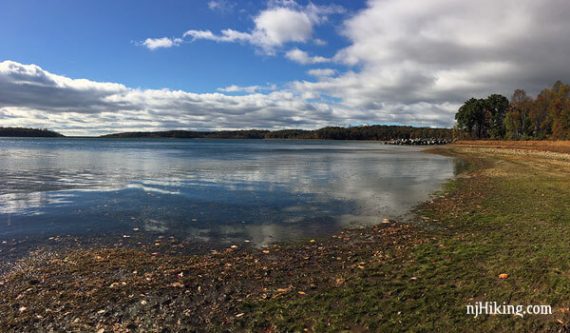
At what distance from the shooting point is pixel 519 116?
116 metres

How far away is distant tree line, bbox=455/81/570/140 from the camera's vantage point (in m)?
Result: 92.6

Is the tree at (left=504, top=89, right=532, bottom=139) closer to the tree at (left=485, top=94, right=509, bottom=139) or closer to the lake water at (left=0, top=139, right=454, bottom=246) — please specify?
the tree at (left=485, top=94, right=509, bottom=139)

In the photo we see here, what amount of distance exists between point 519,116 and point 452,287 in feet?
422

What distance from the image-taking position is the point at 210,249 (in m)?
11.1

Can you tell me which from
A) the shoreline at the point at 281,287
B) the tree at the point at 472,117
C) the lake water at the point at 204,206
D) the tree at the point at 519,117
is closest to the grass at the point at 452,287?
the shoreline at the point at 281,287

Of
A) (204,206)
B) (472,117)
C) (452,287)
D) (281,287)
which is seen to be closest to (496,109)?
(472,117)

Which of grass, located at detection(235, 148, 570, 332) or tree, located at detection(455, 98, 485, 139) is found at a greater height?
tree, located at detection(455, 98, 485, 139)

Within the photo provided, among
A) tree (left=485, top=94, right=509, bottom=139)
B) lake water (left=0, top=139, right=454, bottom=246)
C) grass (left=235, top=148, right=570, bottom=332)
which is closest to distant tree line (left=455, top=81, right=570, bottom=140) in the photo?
tree (left=485, top=94, right=509, bottom=139)

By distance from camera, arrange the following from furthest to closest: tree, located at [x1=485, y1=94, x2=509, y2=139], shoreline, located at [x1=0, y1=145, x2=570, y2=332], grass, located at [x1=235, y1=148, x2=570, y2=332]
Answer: tree, located at [x1=485, y1=94, x2=509, y2=139], shoreline, located at [x1=0, y1=145, x2=570, y2=332], grass, located at [x1=235, y1=148, x2=570, y2=332]

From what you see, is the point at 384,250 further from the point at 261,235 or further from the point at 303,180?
the point at 303,180

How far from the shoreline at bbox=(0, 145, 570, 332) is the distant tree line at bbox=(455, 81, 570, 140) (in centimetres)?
9135

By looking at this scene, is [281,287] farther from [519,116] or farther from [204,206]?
[519,116]

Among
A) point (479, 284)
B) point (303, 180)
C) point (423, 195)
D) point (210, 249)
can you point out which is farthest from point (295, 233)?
point (303, 180)

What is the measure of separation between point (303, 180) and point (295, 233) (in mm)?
16290
